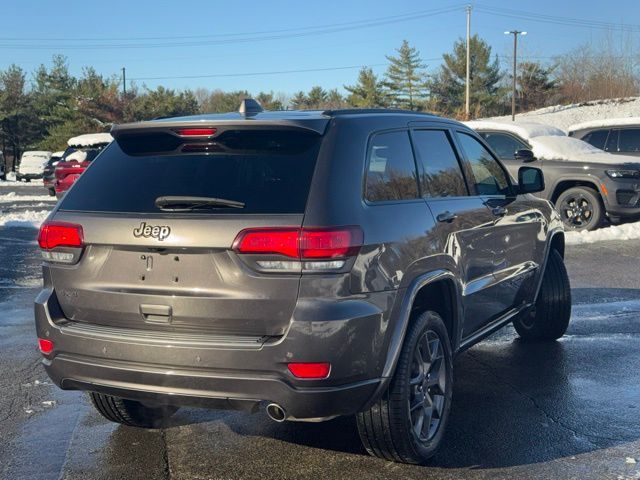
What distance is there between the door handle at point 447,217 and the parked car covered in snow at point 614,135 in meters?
11.1

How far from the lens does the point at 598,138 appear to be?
14492mm

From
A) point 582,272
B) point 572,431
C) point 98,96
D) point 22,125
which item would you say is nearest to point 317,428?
point 572,431

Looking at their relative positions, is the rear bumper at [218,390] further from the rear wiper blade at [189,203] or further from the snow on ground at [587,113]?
the snow on ground at [587,113]

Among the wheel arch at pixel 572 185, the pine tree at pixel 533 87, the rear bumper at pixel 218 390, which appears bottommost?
the rear bumper at pixel 218 390

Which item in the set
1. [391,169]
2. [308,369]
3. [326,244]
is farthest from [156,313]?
[391,169]

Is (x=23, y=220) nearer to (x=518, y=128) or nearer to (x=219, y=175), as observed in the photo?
(x=518, y=128)

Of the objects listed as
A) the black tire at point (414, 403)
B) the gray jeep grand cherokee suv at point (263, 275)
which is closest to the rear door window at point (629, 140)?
the gray jeep grand cherokee suv at point (263, 275)

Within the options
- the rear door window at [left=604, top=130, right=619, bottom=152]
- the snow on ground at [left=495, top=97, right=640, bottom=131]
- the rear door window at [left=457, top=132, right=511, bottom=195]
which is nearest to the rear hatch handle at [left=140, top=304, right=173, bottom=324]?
the rear door window at [left=457, top=132, right=511, bottom=195]

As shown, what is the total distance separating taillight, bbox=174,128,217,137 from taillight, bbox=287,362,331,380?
1.19 metres

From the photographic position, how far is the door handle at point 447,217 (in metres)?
4.12

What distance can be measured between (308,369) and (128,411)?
1575 mm

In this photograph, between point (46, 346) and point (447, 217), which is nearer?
point (46, 346)

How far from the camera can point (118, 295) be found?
348cm

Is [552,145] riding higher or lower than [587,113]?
lower
